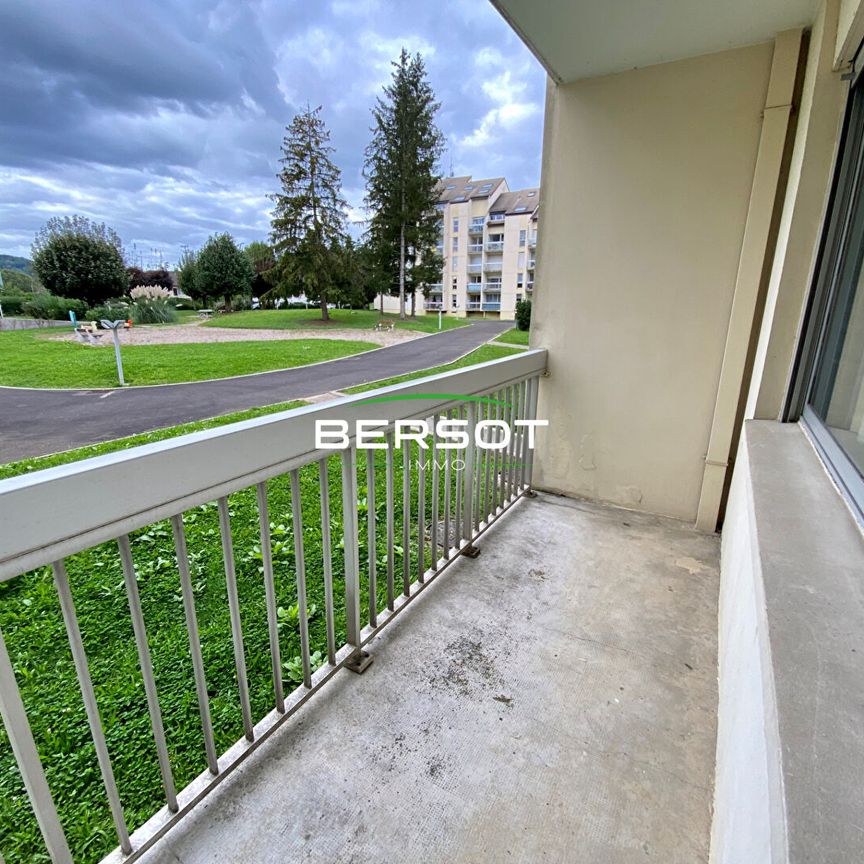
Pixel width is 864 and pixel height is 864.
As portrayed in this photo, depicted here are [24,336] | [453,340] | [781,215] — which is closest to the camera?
[24,336]

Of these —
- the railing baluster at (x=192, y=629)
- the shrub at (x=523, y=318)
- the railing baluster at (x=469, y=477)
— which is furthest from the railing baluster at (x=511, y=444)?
the shrub at (x=523, y=318)

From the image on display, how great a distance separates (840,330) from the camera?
4.69 feet

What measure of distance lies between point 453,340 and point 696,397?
4.87 meters

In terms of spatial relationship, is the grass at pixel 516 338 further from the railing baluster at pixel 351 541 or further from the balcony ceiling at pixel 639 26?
the railing baluster at pixel 351 541

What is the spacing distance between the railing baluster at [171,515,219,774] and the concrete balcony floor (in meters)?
0.16

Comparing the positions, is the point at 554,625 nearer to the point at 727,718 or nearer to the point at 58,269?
the point at 727,718

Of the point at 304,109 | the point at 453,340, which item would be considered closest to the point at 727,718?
the point at 304,109

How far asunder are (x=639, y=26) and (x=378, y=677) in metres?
2.64

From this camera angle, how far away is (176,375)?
2344 millimetres

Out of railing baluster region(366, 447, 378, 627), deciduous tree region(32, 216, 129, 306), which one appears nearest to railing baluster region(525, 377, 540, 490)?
railing baluster region(366, 447, 378, 627)

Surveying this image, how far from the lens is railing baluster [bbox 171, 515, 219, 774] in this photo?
95 cm

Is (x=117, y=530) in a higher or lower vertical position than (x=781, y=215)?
lower

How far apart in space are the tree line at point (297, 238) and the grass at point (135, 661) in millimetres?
1461

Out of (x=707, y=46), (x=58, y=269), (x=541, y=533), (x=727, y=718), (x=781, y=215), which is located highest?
(x=707, y=46)
